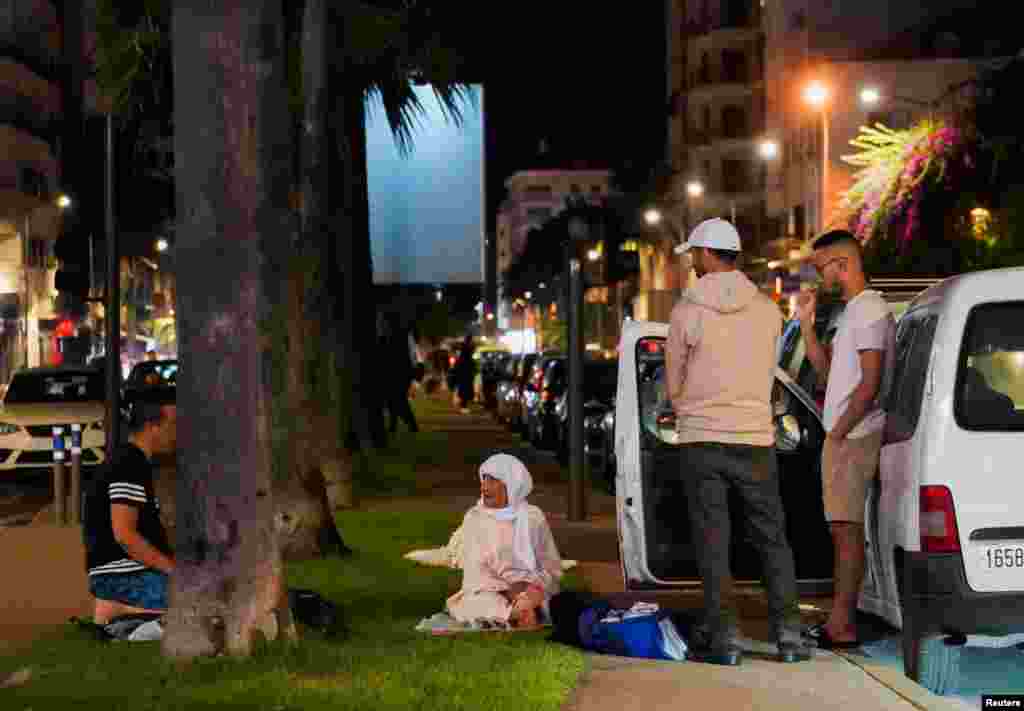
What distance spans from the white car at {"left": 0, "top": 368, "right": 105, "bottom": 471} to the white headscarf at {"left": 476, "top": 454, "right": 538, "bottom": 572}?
50.1ft

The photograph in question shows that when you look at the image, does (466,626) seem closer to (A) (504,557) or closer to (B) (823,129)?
(A) (504,557)

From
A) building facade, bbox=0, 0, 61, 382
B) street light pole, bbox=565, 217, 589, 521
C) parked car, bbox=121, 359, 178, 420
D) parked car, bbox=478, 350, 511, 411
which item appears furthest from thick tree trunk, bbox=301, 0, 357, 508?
building facade, bbox=0, 0, 61, 382

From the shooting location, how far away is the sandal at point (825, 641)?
34.1 feet

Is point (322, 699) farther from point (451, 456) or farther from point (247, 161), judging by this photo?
point (451, 456)

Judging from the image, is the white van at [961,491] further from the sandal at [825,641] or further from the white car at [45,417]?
the white car at [45,417]

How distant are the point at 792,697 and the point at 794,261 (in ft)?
219

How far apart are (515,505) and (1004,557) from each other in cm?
324

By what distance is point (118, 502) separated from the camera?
34.3 feet

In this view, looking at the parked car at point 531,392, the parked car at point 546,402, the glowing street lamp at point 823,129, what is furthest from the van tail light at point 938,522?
the glowing street lamp at point 823,129

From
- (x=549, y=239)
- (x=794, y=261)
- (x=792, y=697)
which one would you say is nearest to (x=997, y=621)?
(x=792, y=697)

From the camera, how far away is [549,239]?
178 meters

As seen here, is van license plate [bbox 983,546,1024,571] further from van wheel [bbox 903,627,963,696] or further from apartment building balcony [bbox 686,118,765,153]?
apartment building balcony [bbox 686,118,765,153]

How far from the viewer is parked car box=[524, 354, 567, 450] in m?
33.6

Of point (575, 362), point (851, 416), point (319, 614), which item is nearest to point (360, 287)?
point (575, 362)
